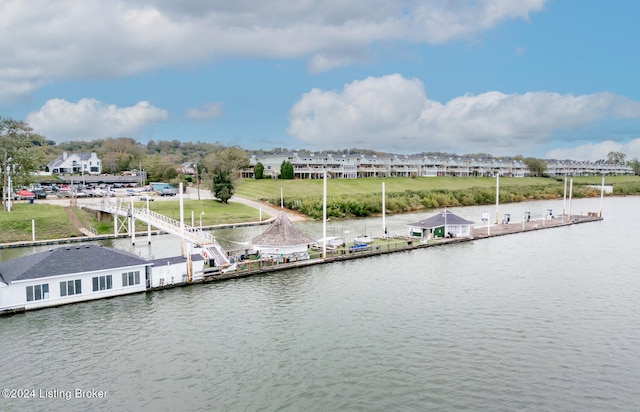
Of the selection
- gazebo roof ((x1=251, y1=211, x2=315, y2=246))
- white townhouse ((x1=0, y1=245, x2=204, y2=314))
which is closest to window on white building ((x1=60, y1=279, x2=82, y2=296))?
white townhouse ((x1=0, y1=245, x2=204, y2=314))

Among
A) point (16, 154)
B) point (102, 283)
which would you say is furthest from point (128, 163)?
point (102, 283)

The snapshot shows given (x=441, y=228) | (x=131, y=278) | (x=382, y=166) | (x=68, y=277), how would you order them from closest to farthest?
(x=68, y=277), (x=131, y=278), (x=441, y=228), (x=382, y=166)

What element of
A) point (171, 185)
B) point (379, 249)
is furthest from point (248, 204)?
point (379, 249)

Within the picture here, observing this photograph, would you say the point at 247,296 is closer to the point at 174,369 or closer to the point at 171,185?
the point at 174,369

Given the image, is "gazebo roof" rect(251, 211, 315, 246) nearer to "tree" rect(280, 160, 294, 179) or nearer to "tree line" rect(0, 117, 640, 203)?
Result: "tree line" rect(0, 117, 640, 203)

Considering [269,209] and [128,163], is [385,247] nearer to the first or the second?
[269,209]
